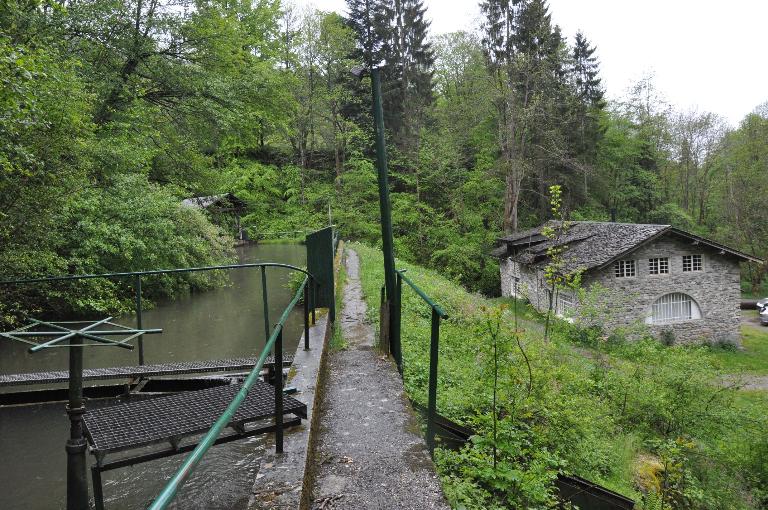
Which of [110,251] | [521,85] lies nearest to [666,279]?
[521,85]

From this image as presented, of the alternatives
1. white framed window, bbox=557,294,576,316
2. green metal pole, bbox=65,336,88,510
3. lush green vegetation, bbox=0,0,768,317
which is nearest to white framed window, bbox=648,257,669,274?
white framed window, bbox=557,294,576,316

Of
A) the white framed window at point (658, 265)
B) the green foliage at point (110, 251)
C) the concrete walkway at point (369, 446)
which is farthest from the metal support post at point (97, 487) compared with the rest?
the white framed window at point (658, 265)

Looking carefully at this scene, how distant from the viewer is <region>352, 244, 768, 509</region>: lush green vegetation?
3992 millimetres

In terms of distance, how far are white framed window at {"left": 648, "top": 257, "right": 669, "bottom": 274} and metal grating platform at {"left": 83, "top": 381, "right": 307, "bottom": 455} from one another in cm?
2401

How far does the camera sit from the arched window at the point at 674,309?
2347 centimetres

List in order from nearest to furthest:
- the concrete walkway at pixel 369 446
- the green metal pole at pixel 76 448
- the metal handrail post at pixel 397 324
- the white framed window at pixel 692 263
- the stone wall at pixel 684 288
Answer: the green metal pole at pixel 76 448, the concrete walkway at pixel 369 446, the metal handrail post at pixel 397 324, the stone wall at pixel 684 288, the white framed window at pixel 692 263

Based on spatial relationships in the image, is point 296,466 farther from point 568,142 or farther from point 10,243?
point 568,142

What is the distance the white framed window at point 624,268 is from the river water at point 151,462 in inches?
700

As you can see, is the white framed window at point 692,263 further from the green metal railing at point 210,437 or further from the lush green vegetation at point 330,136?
the green metal railing at point 210,437

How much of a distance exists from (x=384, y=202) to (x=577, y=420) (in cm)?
369

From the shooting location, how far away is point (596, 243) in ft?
79.7

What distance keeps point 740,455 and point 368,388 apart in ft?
25.6

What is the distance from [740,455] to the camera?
852 centimetres

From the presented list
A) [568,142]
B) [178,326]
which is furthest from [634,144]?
[178,326]
